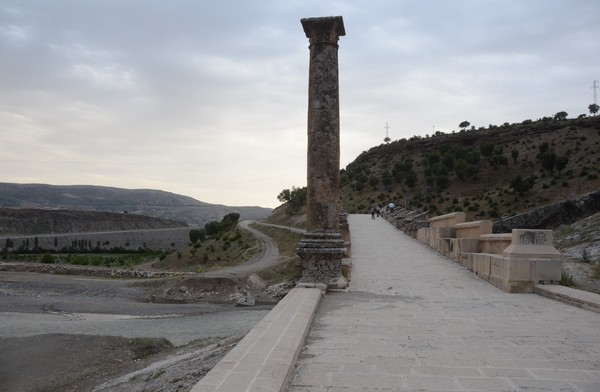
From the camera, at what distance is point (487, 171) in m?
72.4

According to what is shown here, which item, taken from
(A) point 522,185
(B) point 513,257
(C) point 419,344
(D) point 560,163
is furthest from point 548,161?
(C) point 419,344

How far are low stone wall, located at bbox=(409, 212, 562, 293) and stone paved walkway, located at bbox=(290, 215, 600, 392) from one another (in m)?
0.40

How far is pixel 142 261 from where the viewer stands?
65.9 meters

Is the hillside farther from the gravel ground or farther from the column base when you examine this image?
the column base

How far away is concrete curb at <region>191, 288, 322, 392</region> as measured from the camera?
3771 millimetres

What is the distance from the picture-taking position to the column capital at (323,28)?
10344mm

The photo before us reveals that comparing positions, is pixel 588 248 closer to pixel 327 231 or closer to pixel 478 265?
pixel 478 265

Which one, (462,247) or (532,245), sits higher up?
(532,245)

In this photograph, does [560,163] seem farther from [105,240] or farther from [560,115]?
[105,240]

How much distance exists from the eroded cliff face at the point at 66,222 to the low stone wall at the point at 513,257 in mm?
93866

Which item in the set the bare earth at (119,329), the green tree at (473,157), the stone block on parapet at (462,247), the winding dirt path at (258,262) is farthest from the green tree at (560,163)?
the stone block on parapet at (462,247)

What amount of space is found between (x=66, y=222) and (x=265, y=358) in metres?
111

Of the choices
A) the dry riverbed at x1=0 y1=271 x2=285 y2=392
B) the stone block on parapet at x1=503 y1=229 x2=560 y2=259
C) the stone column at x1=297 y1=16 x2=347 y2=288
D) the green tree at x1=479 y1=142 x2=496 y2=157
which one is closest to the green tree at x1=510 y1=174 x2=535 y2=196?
the green tree at x1=479 y1=142 x2=496 y2=157

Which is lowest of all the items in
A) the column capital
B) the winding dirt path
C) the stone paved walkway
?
the winding dirt path
